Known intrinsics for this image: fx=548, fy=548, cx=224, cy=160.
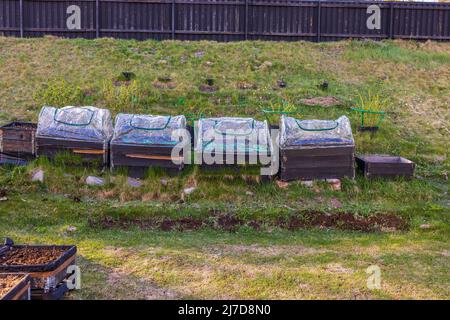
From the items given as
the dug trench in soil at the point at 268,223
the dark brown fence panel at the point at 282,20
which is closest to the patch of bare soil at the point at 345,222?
the dug trench in soil at the point at 268,223

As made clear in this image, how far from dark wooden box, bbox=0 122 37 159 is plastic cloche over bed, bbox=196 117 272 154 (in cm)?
295

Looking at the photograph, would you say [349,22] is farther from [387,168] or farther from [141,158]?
[141,158]

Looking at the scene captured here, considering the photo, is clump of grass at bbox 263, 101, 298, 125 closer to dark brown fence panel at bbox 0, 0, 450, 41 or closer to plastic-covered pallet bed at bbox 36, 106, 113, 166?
plastic-covered pallet bed at bbox 36, 106, 113, 166

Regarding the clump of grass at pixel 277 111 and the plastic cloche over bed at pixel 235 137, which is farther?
the clump of grass at pixel 277 111

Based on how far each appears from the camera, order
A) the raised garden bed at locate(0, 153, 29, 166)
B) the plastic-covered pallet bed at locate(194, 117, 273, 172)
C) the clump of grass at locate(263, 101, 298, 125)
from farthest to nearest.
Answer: the clump of grass at locate(263, 101, 298, 125) → the raised garden bed at locate(0, 153, 29, 166) → the plastic-covered pallet bed at locate(194, 117, 273, 172)

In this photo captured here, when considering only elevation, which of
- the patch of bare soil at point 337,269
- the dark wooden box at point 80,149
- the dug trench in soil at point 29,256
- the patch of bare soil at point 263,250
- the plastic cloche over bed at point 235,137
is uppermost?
the plastic cloche over bed at point 235,137

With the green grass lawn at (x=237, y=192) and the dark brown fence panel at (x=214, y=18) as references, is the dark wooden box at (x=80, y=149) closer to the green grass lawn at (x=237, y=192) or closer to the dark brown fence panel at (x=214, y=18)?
the green grass lawn at (x=237, y=192)

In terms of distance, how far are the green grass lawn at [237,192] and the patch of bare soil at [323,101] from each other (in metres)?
0.17

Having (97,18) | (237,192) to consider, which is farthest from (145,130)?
(97,18)

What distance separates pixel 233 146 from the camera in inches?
360

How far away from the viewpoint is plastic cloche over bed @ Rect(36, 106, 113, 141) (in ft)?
30.8

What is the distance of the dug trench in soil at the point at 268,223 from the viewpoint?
8.05 metres

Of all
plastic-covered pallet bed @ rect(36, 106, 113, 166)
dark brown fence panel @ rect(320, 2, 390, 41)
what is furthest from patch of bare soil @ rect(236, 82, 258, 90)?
dark brown fence panel @ rect(320, 2, 390, 41)

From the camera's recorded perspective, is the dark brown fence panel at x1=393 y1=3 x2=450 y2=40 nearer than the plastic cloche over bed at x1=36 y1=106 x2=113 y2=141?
No
